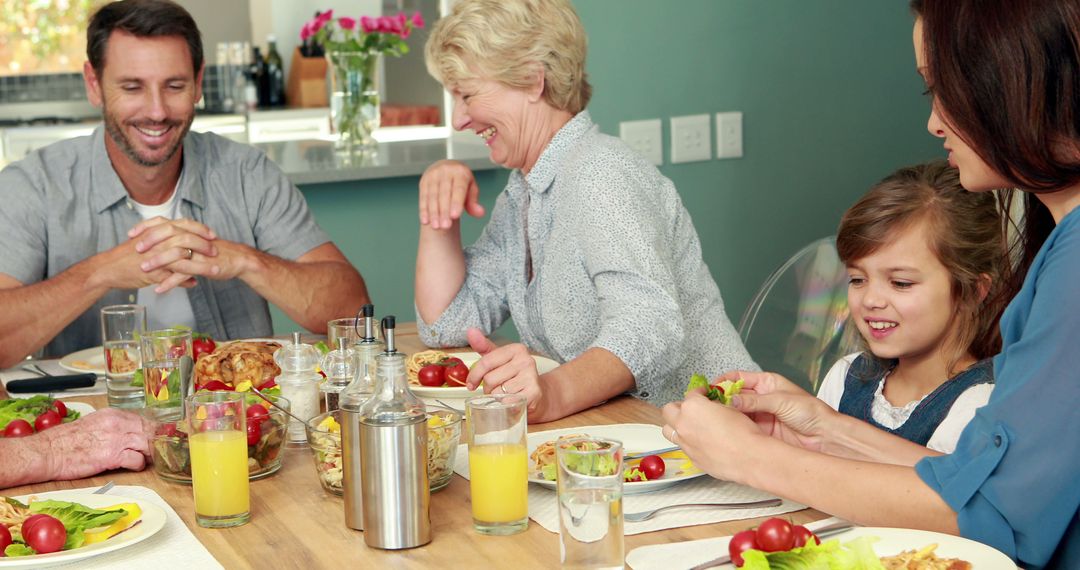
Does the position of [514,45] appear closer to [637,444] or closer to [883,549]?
[637,444]

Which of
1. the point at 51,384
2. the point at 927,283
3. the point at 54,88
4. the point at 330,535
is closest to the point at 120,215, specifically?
the point at 51,384

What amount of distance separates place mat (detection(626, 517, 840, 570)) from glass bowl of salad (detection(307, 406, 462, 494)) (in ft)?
0.89

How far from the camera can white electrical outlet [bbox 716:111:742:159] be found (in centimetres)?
337

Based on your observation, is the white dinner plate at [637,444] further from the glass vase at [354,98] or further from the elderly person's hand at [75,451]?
the glass vase at [354,98]

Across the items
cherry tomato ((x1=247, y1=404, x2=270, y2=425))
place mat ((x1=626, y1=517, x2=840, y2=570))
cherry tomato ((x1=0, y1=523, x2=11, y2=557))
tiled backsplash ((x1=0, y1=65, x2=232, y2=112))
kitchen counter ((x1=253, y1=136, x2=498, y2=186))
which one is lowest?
place mat ((x1=626, y1=517, x2=840, y2=570))

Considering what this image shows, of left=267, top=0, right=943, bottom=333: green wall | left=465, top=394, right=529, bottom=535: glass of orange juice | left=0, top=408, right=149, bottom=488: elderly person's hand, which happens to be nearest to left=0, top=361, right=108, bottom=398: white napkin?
left=0, top=408, right=149, bottom=488: elderly person's hand

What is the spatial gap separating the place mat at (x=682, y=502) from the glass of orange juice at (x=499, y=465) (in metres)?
0.04

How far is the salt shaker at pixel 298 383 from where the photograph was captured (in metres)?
1.63

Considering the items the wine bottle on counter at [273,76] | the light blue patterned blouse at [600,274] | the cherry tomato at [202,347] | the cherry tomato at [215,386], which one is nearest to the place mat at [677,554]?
the light blue patterned blouse at [600,274]

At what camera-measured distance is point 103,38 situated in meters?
2.47

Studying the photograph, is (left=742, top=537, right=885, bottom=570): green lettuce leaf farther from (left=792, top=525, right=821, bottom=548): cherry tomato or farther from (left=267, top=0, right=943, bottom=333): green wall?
(left=267, top=0, right=943, bottom=333): green wall

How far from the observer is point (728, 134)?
11.1 feet

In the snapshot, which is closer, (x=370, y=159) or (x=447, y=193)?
(x=447, y=193)

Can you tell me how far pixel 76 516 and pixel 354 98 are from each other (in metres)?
2.43
